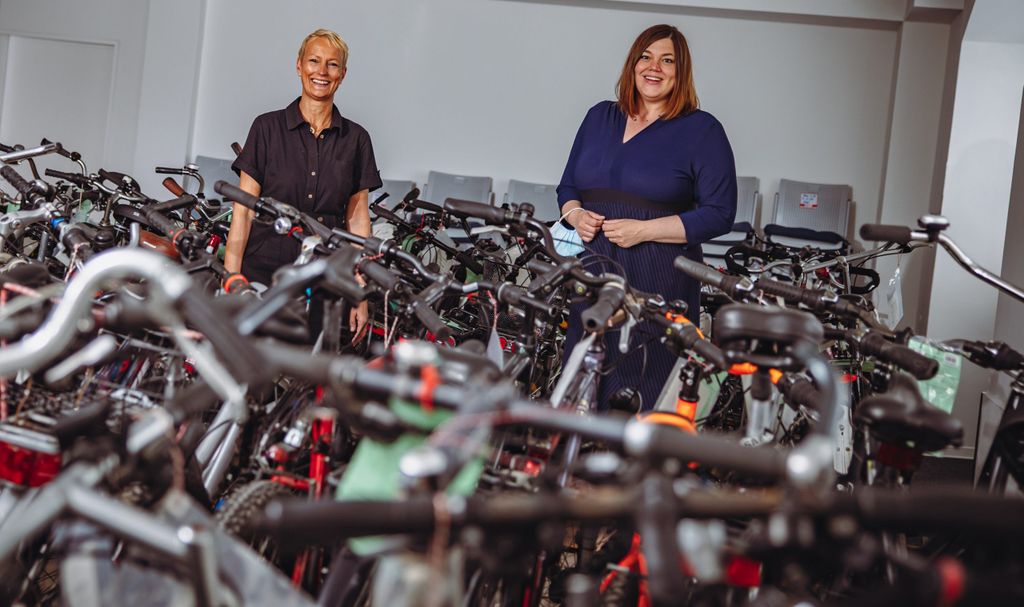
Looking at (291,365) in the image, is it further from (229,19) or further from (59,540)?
(229,19)

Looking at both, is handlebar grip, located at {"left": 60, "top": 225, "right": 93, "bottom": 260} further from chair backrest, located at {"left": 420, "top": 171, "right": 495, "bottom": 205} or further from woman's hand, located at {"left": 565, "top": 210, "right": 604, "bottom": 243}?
chair backrest, located at {"left": 420, "top": 171, "right": 495, "bottom": 205}

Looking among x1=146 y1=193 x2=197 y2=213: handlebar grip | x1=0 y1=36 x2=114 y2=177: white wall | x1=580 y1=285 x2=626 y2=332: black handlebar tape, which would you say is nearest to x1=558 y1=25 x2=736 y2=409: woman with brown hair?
x1=580 y1=285 x2=626 y2=332: black handlebar tape

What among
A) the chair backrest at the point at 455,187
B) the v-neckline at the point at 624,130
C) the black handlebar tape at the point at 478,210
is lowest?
the black handlebar tape at the point at 478,210

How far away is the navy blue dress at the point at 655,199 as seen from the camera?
252cm

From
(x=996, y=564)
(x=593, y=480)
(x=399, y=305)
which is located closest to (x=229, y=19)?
(x=399, y=305)

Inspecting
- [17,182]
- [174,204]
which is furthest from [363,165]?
[17,182]

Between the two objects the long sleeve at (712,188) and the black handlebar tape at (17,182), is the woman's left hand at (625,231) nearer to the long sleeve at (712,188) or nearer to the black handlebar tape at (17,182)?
the long sleeve at (712,188)

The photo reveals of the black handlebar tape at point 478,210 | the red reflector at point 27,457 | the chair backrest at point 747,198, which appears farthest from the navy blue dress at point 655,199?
the chair backrest at point 747,198

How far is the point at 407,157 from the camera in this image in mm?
7746

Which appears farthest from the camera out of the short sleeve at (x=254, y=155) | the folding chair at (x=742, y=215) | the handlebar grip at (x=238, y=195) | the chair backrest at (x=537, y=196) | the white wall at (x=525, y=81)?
the white wall at (x=525, y=81)

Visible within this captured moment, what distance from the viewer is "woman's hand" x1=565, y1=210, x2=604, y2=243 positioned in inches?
99.5

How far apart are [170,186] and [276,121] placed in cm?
189

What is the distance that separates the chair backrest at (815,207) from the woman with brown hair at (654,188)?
4.66 metres

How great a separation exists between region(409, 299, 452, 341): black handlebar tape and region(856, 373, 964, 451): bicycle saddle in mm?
771
